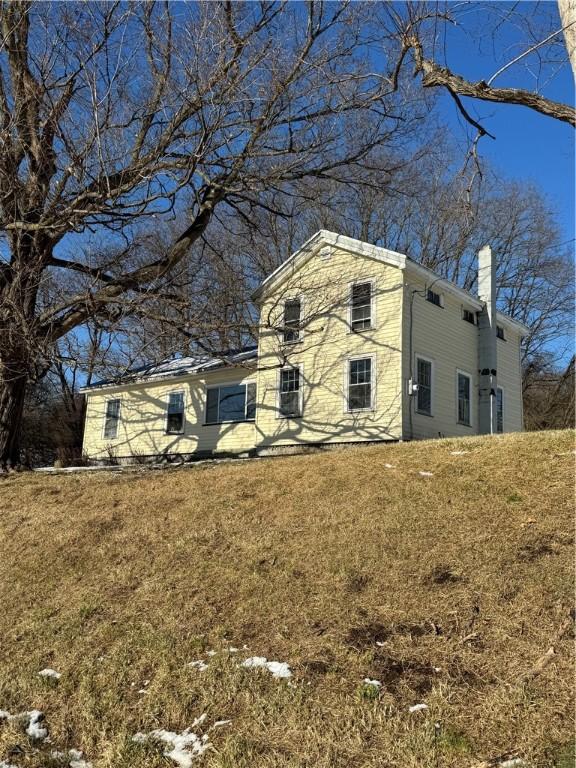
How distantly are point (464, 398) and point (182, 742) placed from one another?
46.3 feet

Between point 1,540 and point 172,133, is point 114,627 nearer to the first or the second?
point 1,540

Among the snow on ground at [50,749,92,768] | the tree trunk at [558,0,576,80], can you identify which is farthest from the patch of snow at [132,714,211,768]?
the tree trunk at [558,0,576,80]

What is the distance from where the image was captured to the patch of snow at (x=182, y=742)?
11.1 feet

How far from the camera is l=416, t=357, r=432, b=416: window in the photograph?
575 inches

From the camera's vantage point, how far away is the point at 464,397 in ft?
53.9

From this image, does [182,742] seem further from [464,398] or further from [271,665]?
[464,398]

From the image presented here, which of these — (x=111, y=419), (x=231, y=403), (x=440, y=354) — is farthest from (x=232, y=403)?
(x=440, y=354)

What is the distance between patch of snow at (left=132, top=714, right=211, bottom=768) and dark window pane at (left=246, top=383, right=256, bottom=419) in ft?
44.3

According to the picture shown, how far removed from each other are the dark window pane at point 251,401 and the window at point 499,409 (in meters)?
6.93

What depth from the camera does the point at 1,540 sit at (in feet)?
27.1

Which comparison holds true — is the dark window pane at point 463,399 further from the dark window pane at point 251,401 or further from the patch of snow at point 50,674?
the patch of snow at point 50,674

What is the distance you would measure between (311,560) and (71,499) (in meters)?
5.58

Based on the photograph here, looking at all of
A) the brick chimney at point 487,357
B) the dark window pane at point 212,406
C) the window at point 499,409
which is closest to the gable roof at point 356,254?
the brick chimney at point 487,357

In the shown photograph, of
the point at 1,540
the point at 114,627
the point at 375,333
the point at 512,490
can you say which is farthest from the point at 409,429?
the point at 114,627
